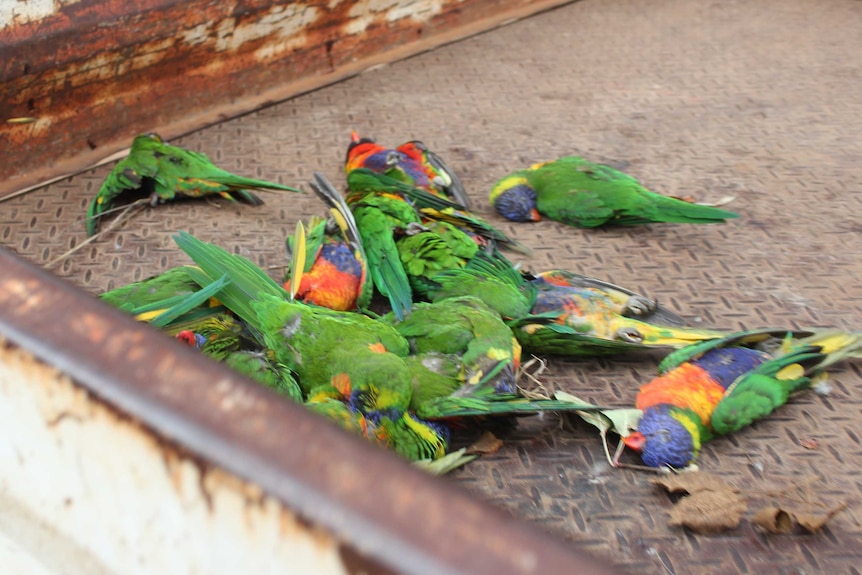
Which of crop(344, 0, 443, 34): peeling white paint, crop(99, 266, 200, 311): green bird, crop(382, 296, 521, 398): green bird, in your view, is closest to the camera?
crop(382, 296, 521, 398): green bird

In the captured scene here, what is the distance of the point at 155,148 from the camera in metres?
2.41

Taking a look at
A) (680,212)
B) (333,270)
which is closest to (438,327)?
(333,270)

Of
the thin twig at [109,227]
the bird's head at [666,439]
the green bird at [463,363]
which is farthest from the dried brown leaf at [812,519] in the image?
the thin twig at [109,227]

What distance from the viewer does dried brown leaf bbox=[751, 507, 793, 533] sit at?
1427 mm

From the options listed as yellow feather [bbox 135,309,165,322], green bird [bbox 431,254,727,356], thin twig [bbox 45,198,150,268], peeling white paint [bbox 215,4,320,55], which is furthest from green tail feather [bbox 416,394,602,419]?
peeling white paint [bbox 215,4,320,55]

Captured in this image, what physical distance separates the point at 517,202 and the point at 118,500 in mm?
1817

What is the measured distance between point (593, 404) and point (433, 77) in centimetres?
195

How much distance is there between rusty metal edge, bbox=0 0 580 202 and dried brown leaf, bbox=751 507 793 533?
2225mm

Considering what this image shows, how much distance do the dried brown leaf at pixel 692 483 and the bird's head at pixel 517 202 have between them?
107 cm

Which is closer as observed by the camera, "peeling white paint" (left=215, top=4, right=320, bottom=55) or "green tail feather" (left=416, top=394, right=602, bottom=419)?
"green tail feather" (left=416, top=394, right=602, bottom=419)

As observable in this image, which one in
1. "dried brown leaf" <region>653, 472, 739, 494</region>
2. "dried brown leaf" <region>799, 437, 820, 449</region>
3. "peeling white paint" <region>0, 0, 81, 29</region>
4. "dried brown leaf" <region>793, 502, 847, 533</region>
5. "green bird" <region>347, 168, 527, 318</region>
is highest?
"peeling white paint" <region>0, 0, 81, 29</region>

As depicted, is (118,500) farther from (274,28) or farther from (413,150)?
(274,28)

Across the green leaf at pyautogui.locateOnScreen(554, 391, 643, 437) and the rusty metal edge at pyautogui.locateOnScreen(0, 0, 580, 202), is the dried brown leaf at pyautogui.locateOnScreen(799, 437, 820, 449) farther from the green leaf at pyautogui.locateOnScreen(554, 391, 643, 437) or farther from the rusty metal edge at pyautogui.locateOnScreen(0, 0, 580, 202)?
the rusty metal edge at pyautogui.locateOnScreen(0, 0, 580, 202)

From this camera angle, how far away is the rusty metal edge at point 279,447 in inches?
20.5
